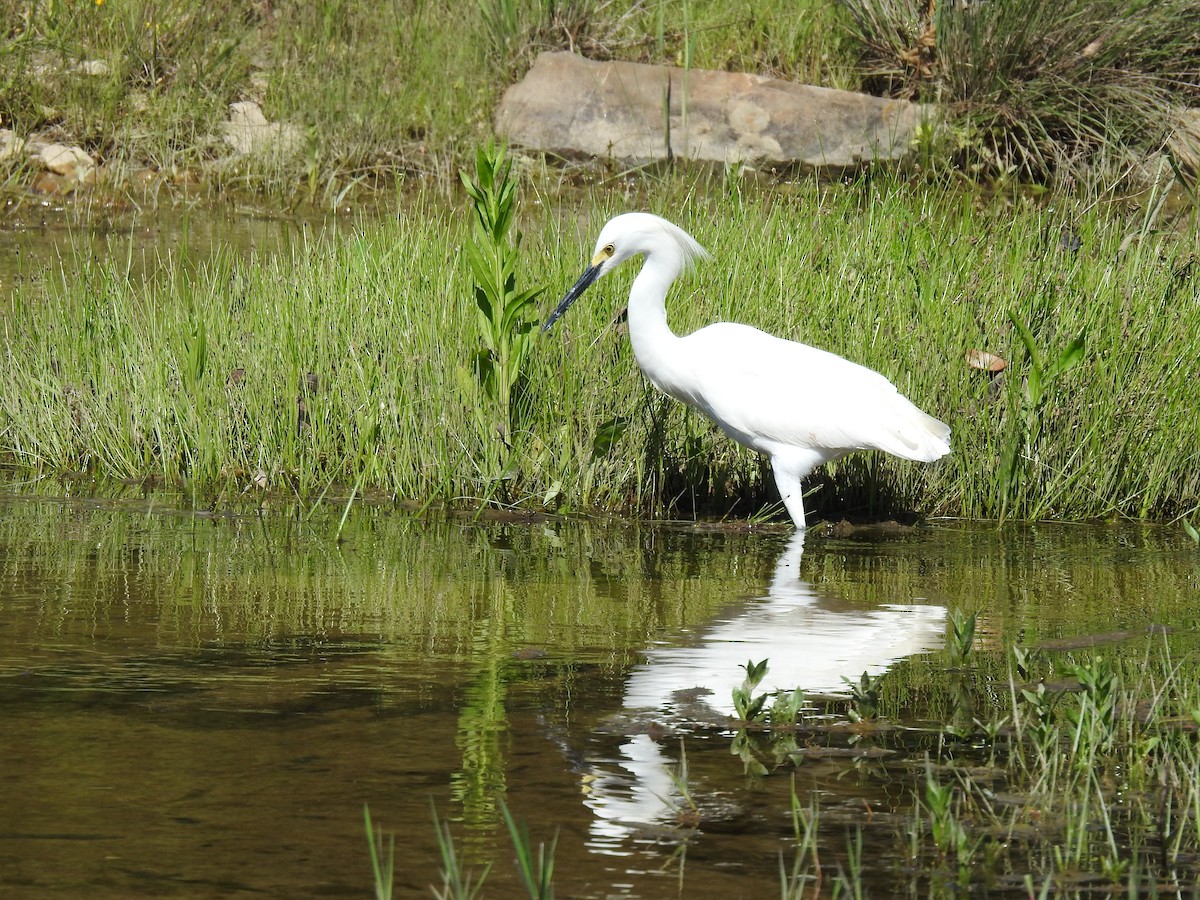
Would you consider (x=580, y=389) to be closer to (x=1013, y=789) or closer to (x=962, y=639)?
(x=962, y=639)

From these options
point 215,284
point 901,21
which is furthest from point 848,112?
point 215,284

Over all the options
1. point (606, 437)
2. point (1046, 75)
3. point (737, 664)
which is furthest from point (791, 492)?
point (1046, 75)

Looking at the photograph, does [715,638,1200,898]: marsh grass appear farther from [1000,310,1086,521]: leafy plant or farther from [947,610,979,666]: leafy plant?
[1000,310,1086,521]: leafy plant

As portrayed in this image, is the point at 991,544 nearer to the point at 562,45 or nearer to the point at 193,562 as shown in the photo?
the point at 193,562

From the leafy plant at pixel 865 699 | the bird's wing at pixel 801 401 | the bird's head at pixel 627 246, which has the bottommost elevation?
the leafy plant at pixel 865 699

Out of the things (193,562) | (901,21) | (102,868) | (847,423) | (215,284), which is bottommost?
(102,868)

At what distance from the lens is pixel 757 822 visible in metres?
2.93

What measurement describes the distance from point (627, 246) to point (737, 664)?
228cm

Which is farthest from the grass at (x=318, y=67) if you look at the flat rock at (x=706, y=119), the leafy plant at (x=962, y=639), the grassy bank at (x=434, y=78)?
the leafy plant at (x=962, y=639)

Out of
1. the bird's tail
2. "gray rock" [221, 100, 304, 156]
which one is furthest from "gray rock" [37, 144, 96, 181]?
the bird's tail

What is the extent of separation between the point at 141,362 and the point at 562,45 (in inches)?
314

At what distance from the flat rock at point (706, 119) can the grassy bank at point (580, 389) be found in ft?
18.0

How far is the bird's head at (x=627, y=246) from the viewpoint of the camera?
573cm

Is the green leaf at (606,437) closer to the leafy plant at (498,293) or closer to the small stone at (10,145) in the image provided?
the leafy plant at (498,293)
